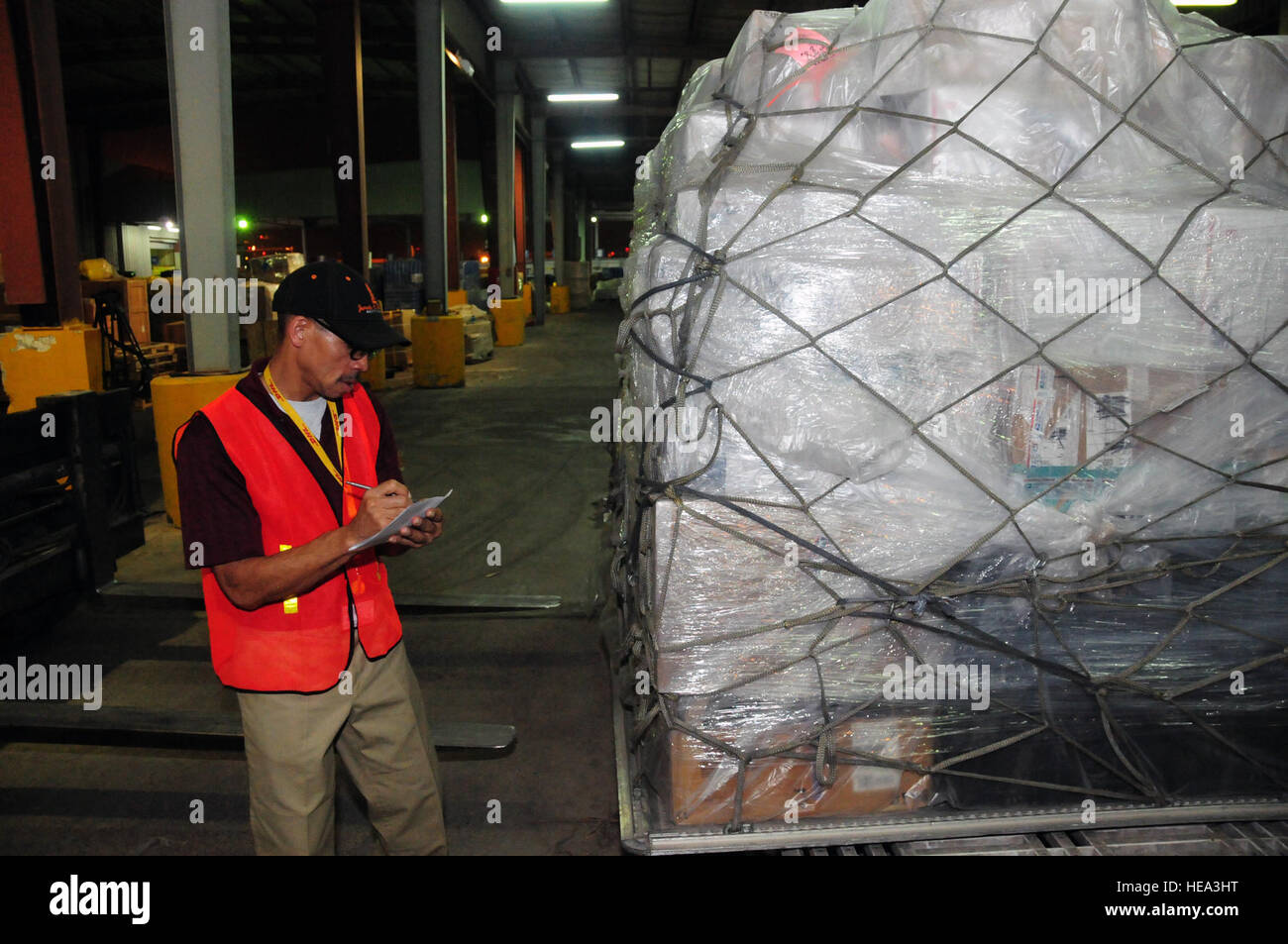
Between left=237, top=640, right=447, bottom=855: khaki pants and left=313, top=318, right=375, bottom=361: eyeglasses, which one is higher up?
left=313, top=318, right=375, bottom=361: eyeglasses

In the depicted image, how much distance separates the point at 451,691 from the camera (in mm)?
3408

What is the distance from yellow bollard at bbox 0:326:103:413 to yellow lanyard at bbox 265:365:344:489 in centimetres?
785

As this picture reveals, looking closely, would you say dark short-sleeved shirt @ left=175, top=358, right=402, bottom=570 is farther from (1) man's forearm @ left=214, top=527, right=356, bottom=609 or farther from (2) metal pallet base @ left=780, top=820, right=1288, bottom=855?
(2) metal pallet base @ left=780, top=820, right=1288, bottom=855

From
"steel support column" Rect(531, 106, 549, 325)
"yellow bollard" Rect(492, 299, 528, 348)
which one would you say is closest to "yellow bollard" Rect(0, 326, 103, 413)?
"yellow bollard" Rect(492, 299, 528, 348)

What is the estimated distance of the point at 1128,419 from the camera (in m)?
1.83

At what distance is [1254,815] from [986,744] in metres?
0.61

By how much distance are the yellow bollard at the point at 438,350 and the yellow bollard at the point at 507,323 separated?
19.3ft

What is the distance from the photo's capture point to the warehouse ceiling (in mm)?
13977

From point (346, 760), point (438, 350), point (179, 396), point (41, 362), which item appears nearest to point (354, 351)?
point (346, 760)

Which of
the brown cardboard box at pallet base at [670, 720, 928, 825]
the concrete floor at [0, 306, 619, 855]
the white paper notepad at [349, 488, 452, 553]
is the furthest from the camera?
the concrete floor at [0, 306, 619, 855]

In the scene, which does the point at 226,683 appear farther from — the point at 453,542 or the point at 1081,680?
the point at 453,542

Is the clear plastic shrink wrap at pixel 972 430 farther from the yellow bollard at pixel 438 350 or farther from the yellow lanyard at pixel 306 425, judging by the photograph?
the yellow bollard at pixel 438 350

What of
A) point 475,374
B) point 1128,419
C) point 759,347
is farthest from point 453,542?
point 475,374

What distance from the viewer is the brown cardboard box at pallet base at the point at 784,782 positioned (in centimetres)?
185
